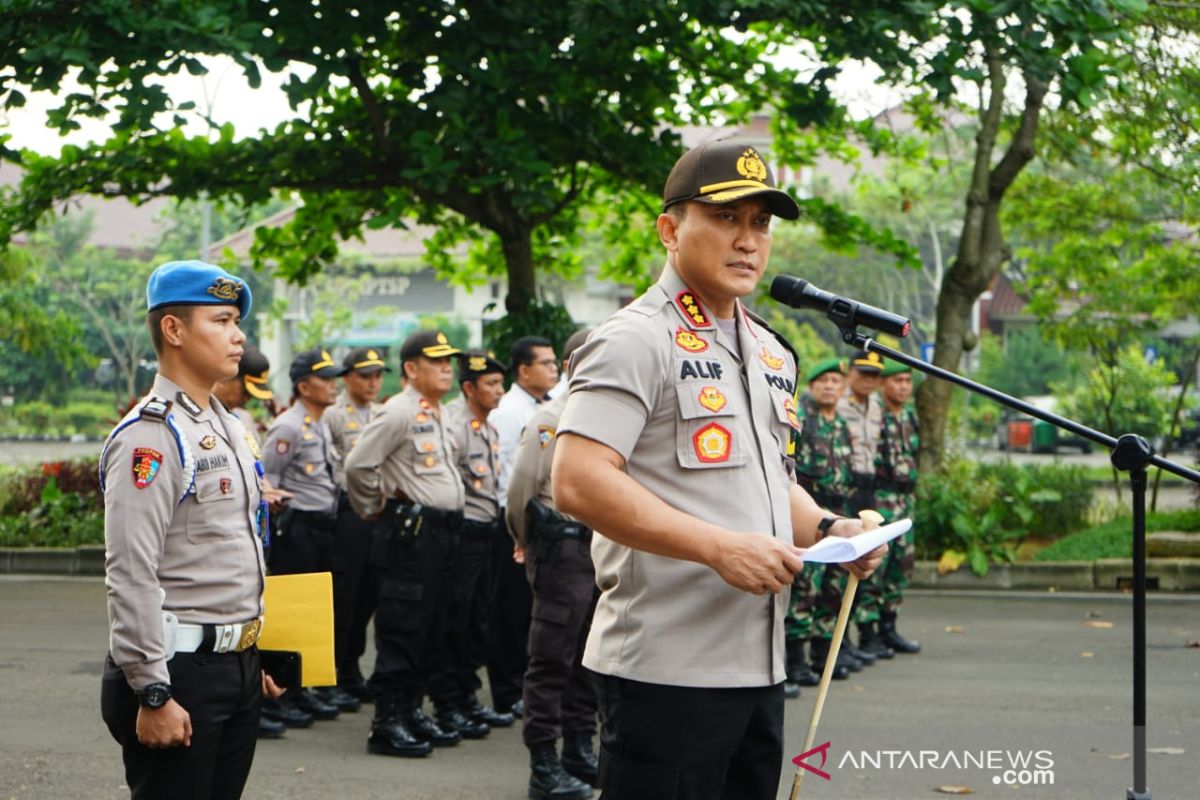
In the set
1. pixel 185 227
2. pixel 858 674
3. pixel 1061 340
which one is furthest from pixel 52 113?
pixel 185 227

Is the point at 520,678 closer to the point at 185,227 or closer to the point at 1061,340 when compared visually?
the point at 1061,340

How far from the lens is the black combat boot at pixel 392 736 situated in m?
7.02

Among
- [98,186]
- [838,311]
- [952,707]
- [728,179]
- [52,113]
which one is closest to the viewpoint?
[728,179]

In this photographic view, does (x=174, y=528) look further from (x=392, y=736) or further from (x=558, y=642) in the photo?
(x=392, y=736)

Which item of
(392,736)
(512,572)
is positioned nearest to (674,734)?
(392,736)

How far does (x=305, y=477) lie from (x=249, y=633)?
480 cm

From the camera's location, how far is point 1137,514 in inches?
144

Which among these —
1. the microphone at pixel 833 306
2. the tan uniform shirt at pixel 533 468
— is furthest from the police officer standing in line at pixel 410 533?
the microphone at pixel 833 306

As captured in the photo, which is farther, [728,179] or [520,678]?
[520,678]

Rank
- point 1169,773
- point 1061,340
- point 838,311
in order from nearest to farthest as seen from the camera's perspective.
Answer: point 838,311, point 1169,773, point 1061,340

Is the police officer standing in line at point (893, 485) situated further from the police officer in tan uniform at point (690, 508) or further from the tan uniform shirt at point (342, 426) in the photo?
the police officer in tan uniform at point (690, 508)

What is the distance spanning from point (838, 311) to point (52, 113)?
29.7 ft

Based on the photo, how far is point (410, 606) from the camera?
→ 7.05 metres

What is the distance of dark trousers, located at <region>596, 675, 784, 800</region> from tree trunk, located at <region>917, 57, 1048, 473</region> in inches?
485
